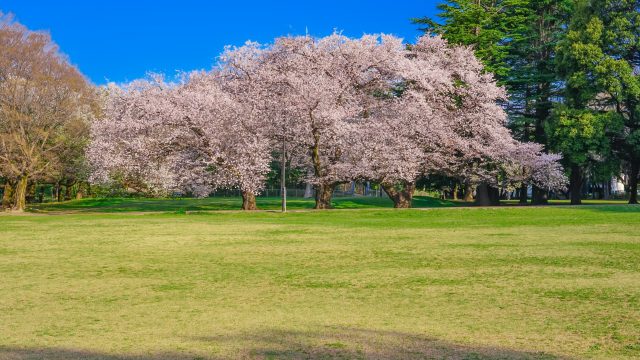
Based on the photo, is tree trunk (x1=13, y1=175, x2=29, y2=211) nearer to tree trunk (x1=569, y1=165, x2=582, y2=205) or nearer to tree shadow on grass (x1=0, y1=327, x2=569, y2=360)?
tree trunk (x1=569, y1=165, x2=582, y2=205)

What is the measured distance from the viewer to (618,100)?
1769 inches

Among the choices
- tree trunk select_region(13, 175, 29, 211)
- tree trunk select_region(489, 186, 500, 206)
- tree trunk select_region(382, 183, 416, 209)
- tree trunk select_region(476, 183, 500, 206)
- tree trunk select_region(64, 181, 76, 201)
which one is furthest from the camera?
tree trunk select_region(64, 181, 76, 201)

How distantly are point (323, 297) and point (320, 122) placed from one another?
29916 millimetres

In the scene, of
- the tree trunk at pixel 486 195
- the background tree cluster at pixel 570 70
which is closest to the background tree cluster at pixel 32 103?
the background tree cluster at pixel 570 70

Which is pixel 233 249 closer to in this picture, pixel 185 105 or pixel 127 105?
pixel 185 105

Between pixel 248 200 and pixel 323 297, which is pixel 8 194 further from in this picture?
pixel 323 297

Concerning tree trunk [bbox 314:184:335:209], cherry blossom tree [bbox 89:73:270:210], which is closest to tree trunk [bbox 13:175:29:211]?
cherry blossom tree [bbox 89:73:270:210]

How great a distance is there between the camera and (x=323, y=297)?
10.5 metres

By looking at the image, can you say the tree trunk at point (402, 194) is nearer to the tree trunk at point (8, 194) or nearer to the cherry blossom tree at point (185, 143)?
the cherry blossom tree at point (185, 143)

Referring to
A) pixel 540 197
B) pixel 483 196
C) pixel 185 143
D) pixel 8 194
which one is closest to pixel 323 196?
pixel 185 143

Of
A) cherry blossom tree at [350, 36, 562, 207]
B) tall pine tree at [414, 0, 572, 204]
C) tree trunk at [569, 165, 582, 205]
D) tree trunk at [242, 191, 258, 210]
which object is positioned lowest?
tree trunk at [242, 191, 258, 210]

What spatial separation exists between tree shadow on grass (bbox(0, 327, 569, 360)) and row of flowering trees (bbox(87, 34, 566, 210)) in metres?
31.4

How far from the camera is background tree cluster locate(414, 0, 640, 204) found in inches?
1758

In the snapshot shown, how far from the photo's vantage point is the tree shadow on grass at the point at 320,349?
6902 millimetres
